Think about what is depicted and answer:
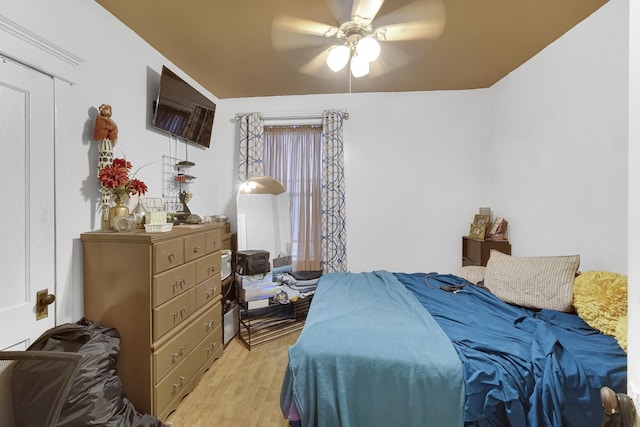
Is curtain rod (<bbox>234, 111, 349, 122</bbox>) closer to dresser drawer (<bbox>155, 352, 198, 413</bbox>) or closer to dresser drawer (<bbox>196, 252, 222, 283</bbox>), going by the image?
dresser drawer (<bbox>196, 252, 222, 283</bbox>)

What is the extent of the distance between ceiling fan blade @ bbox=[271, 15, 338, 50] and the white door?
1465mm

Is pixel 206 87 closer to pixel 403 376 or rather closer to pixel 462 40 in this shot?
pixel 462 40

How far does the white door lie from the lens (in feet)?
4.25

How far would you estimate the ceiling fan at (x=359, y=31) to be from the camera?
1736 millimetres

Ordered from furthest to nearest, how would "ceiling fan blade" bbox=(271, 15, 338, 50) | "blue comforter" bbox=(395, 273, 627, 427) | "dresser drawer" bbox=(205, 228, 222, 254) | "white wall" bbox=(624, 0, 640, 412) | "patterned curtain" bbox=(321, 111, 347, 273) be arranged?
"patterned curtain" bbox=(321, 111, 347, 273), "dresser drawer" bbox=(205, 228, 222, 254), "ceiling fan blade" bbox=(271, 15, 338, 50), "blue comforter" bbox=(395, 273, 627, 427), "white wall" bbox=(624, 0, 640, 412)

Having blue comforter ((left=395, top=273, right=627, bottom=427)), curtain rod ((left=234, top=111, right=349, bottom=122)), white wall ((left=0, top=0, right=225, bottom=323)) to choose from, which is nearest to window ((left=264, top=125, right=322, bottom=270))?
curtain rod ((left=234, top=111, right=349, bottom=122))

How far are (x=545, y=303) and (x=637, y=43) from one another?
170 centimetres

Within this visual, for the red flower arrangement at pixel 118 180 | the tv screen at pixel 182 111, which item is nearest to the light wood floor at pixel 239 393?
the red flower arrangement at pixel 118 180

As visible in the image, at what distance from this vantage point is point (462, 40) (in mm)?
2217

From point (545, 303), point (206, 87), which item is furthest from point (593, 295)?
point (206, 87)

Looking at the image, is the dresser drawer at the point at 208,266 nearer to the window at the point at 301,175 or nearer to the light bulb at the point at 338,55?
the window at the point at 301,175

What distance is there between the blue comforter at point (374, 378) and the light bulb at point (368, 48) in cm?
174

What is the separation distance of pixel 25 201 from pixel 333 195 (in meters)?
2.58

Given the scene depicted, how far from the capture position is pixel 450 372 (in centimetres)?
124
